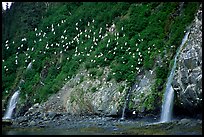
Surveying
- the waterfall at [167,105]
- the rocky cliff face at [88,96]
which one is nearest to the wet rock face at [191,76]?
the waterfall at [167,105]

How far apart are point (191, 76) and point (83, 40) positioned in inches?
928

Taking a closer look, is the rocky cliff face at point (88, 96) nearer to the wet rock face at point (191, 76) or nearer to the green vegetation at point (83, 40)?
the green vegetation at point (83, 40)

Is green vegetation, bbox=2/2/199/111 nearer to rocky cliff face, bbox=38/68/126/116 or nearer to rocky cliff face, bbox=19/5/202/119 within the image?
rocky cliff face, bbox=38/68/126/116

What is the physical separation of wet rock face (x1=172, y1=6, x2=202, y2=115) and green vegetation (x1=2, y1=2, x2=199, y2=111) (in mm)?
4335

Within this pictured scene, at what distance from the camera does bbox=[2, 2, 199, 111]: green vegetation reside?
3325 centimetres

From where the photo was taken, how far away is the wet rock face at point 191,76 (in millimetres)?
22891

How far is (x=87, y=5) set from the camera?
171 feet

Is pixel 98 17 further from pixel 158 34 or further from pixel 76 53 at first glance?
pixel 158 34

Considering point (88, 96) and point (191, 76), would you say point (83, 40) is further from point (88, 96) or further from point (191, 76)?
point (191, 76)

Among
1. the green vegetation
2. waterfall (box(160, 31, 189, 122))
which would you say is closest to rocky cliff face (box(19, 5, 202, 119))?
waterfall (box(160, 31, 189, 122))

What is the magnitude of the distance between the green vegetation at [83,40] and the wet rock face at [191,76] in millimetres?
4335

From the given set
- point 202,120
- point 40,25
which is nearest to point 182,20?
point 202,120

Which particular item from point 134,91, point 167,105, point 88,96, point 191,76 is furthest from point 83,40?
point 191,76

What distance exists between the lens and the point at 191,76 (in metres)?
23.3
